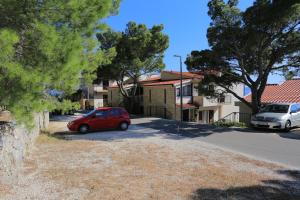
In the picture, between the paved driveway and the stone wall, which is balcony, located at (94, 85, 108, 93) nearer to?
the paved driveway

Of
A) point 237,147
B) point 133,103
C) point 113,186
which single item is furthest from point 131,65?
point 113,186

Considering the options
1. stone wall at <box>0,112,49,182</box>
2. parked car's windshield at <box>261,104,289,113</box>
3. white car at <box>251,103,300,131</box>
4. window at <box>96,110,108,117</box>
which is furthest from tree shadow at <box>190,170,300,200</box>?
window at <box>96,110,108,117</box>

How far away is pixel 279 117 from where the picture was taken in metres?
16.8

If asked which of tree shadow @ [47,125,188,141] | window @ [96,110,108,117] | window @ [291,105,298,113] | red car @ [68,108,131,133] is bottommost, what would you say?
tree shadow @ [47,125,188,141]

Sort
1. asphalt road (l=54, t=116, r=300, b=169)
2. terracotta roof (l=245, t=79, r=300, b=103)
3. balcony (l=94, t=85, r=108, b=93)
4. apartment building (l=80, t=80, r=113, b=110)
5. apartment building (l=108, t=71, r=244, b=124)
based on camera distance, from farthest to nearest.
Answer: balcony (l=94, t=85, r=108, b=93) < apartment building (l=80, t=80, r=113, b=110) < apartment building (l=108, t=71, r=244, b=124) < terracotta roof (l=245, t=79, r=300, b=103) < asphalt road (l=54, t=116, r=300, b=169)

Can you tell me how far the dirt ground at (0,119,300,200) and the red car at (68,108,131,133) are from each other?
18.4ft

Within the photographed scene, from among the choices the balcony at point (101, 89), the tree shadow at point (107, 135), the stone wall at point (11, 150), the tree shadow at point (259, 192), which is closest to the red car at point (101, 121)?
the tree shadow at point (107, 135)

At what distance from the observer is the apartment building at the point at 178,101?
31484 mm

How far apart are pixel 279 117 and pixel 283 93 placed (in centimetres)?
1393

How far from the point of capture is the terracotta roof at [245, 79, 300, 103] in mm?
27109

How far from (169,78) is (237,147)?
24.7m

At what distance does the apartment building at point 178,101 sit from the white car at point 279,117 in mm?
11439

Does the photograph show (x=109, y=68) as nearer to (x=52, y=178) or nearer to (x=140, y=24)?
(x=140, y=24)

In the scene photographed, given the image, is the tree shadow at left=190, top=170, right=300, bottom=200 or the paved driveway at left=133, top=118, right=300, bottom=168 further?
the paved driveway at left=133, top=118, right=300, bottom=168
